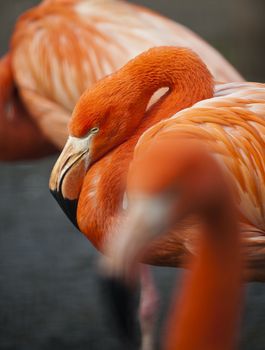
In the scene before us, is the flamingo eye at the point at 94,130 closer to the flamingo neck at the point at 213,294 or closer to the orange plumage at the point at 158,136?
the orange plumage at the point at 158,136

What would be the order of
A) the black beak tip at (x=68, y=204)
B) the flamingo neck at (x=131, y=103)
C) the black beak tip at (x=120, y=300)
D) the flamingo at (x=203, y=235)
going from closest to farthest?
the flamingo at (x=203, y=235) < the black beak tip at (x=120, y=300) < the flamingo neck at (x=131, y=103) < the black beak tip at (x=68, y=204)

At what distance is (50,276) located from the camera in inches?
155

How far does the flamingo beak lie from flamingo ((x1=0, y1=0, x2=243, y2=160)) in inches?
34.0

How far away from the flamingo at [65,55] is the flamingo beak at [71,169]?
2.83ft

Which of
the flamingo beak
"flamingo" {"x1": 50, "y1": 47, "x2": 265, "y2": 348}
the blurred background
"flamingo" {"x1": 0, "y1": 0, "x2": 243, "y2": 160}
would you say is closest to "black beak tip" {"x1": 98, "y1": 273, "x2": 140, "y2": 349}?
"flamingo" {"x1": 50, "y1": 47, "x2": 265, "y2": 348}

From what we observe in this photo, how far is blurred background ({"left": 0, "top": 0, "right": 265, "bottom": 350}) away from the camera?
3.36 m

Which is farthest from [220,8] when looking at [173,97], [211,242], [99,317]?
[211,242]

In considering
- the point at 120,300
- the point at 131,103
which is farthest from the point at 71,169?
the point at 120,300

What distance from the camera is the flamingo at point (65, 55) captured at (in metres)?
3.19

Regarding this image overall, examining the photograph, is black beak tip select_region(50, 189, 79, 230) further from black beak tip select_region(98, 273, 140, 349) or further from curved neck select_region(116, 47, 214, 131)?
black beak tip select_region(98, 273, 140, 349)

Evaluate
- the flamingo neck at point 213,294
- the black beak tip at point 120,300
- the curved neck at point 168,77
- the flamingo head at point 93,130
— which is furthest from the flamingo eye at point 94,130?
the flamingo neck at point 213,294

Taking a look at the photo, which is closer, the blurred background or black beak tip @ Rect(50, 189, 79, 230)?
black beak tip @ Rect(50, 189, 79, 230)

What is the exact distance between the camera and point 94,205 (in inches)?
89.1

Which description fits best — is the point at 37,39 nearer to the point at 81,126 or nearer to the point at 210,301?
the point at 81,126
